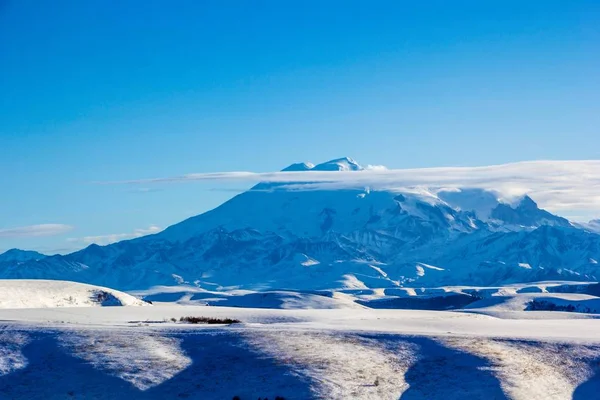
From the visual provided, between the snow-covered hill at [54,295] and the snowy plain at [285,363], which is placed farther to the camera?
the snow-covered hill at [54,295]

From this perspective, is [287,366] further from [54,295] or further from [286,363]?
[54,295]

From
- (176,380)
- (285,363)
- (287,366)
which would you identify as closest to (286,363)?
(285,363)

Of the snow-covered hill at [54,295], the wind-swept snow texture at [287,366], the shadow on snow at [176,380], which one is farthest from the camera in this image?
the snow-covered hill at [54,295]

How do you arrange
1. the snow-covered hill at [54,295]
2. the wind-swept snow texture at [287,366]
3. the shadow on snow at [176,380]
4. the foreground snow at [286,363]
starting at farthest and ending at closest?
the snow-covered hill at [54,295], the foreground snow at [286,363], the wind-swept snow texture at [287,366], the shadow on snow at [176,380]

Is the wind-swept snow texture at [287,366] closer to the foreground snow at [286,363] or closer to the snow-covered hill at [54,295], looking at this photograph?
the foreground snow at [286,363]

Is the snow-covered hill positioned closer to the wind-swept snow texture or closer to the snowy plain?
the snowy plain

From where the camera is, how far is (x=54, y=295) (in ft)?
323

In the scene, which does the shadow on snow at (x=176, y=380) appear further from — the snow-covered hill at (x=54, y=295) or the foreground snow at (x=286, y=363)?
the snow-covered hill at (x=54, y=295)

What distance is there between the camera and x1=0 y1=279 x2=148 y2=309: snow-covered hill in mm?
93500

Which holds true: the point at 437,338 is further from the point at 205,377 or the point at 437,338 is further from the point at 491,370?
the point at 205,377

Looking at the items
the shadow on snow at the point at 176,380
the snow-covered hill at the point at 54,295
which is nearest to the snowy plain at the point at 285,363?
the shadow on snow at the point at 176,380

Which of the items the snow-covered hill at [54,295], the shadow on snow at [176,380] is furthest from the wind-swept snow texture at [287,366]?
the snow-covered hill at [54,295]

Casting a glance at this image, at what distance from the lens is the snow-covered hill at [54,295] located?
93.5 meters

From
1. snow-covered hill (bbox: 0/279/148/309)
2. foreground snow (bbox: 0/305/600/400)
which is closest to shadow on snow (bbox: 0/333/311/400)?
foreground snow (bbox: 0/305/600/400)
